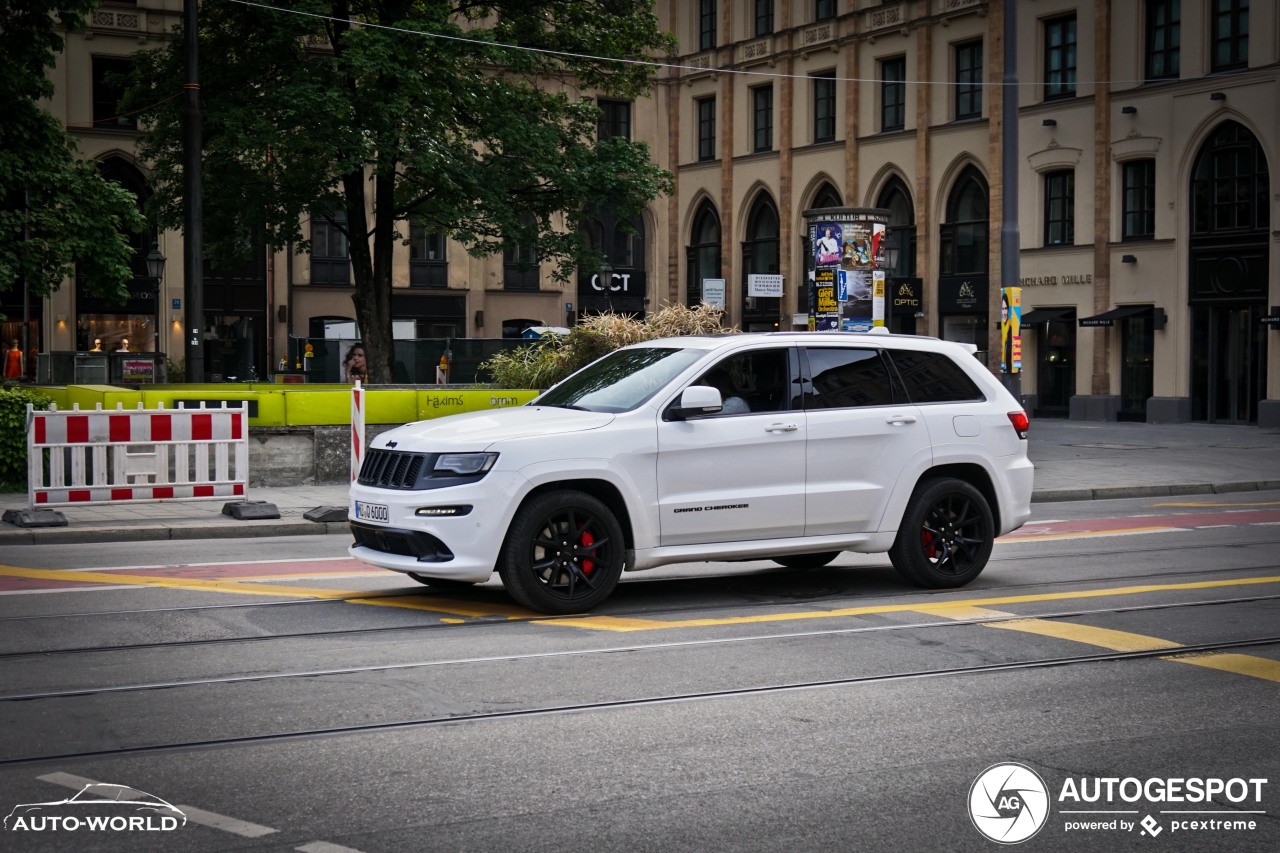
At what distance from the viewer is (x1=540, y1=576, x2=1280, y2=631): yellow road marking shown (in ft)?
29.4

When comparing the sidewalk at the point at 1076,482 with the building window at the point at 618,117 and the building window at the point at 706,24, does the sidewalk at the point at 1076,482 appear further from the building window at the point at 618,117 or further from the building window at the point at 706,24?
the building window at the point at 618,117

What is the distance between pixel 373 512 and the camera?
9430 millimetres

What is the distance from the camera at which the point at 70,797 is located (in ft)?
17.5

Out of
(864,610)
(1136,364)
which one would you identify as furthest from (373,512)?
(1136,364)

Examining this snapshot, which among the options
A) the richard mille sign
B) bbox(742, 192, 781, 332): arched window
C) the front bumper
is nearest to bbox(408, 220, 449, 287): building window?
bbox(742, 192, 781, 332): arched window

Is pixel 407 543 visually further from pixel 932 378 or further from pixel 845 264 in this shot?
pixel 845 264

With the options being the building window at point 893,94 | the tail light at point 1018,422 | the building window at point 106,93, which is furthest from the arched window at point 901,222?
the tail light at point 1018,422

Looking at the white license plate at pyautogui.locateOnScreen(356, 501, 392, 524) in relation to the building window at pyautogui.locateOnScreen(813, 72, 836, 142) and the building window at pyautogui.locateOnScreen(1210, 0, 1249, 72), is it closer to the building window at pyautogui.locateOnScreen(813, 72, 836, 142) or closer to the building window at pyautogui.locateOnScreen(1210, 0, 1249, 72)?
the building window at pyautogui.locateOnScreen(1210, 0, 1249, 72)

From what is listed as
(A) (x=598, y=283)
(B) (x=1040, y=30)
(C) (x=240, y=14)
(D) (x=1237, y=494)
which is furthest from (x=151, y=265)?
(D) (x=1237, y=494)

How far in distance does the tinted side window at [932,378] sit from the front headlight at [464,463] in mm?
3135

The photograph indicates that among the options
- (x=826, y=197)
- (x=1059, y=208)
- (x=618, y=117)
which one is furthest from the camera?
(x=618, y=117)

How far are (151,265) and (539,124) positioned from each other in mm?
13075

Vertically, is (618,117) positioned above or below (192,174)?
above

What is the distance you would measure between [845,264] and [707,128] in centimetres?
3113
